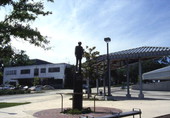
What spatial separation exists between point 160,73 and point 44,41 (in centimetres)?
1884

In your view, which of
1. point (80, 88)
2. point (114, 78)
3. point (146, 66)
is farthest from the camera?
point (114, 78)

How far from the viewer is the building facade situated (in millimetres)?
70137

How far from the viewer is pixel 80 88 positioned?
12328mm

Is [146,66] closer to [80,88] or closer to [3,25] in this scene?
[80,88]

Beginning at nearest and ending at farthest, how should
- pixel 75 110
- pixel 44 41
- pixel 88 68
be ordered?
pixel 44 41 < pixel 75 110 < pixel 88 68

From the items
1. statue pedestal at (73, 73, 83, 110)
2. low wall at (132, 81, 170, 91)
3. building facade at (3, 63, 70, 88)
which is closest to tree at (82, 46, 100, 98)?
statue pedestal at (73, 73, 83, 110)

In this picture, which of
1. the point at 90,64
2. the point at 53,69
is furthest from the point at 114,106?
the point at 53,69

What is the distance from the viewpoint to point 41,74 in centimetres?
7394

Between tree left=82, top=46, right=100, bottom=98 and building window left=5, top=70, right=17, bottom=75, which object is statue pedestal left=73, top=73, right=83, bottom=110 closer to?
tree left=82, top=46, right=100, bottom=98

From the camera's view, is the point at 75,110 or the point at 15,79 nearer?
the point at 75,110

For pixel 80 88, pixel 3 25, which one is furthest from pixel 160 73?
pixel 3 25

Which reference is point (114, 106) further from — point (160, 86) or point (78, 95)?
point (160, 86)

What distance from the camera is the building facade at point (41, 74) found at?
2761 inches

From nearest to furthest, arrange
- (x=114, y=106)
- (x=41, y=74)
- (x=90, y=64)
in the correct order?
1. (x=114, y=106)
2. (x=90, y=64)
3. (x=41, y=74)
